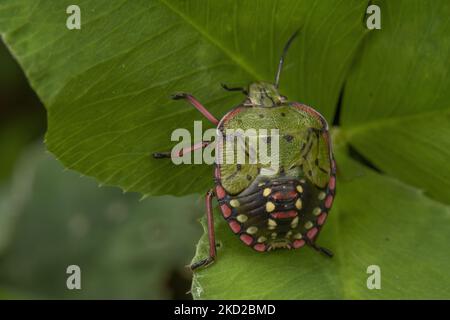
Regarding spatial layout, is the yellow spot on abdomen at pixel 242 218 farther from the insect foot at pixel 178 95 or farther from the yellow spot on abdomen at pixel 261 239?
the insect foot at pixel 178 95

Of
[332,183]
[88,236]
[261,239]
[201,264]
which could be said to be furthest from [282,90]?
[88,236]

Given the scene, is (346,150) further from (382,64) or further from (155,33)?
(155,33)

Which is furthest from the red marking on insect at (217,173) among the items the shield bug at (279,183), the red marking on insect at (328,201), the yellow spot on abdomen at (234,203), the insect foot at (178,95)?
the red marking on insect at (328,201)

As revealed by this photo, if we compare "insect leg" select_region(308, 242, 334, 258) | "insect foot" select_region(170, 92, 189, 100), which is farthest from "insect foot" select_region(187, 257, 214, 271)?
"insect foot" select_region(170, 92, 189, 100)

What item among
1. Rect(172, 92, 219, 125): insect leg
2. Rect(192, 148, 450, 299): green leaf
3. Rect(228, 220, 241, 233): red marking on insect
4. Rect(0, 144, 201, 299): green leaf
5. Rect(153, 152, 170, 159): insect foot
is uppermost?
Rect(172, 92, 219, 125): insect leg

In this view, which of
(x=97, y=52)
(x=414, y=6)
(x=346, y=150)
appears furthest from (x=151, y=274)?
(x=414, y=6)

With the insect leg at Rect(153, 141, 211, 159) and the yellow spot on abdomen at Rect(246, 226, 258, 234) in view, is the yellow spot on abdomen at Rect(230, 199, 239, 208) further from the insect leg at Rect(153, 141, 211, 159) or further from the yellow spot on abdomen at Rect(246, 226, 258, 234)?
the insect leg at Rect(153, 141, 211, 159)

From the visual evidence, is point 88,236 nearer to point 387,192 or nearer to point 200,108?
point 200,108
